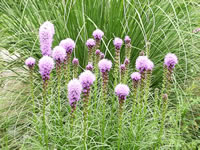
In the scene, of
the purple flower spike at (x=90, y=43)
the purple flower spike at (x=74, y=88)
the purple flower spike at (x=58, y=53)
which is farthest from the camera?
the purple flower spike at (x=90, y=43)

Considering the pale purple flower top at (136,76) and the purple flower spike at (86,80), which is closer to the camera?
the purple flower spike at (86,80)

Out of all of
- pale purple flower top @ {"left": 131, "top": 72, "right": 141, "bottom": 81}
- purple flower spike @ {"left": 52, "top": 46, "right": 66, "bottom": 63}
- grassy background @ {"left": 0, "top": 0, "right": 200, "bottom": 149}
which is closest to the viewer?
purple flower spike @ {"left": 52, "top": 46, "right": 66, "bottom": 63}

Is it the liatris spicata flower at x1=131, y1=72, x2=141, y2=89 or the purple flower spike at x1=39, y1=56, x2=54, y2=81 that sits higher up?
the liatris spicata flower at x1=131, y1=72, x2=141, y2=89

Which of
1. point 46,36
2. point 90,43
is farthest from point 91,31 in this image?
point 46,36

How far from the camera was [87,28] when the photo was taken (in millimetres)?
3234

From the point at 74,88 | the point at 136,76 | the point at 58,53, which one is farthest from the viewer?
the point at 136,76

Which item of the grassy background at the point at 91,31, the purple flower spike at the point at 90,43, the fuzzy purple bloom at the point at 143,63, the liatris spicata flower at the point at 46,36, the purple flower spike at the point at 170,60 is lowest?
the fuzzy purple bloom at the point at 143,63

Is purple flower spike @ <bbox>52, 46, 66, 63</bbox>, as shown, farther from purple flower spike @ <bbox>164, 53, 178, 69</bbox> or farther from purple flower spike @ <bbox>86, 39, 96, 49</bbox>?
purple flower spike @ <bbox>164, 53, 178, 69</bbox>

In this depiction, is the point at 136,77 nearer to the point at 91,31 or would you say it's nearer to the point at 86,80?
the point at 86,80

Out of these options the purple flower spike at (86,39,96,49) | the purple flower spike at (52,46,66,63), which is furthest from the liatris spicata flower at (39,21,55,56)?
the purple flower spike at (86,39,96,49)

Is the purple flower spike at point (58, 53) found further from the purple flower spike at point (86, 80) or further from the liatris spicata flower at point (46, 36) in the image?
the purple flower spike at point (86, 80)

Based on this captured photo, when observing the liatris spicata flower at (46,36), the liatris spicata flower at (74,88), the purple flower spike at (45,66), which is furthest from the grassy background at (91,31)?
the liatris spicata flower at (74,88)

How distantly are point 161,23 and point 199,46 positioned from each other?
0.60 meters

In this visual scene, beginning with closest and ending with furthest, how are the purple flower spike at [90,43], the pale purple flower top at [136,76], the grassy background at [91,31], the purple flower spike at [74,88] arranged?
1. the purple flower spike at [74,88]
2. the pale purple flower top at [136,76]
3. the purple flower spike at [90,43]
4. the grassy background at [91,31]
